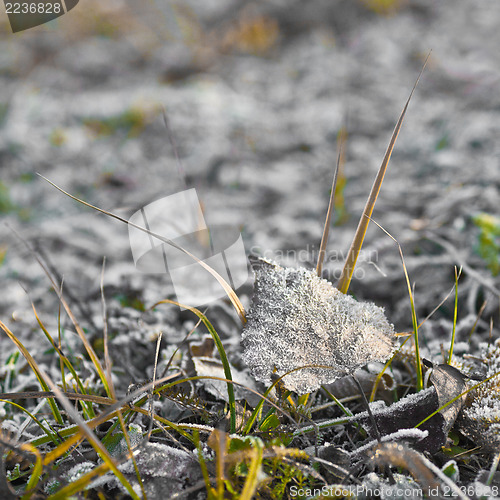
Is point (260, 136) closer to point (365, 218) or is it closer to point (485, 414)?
point (365, 218)

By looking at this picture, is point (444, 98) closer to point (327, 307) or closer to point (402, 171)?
point (402, 171)

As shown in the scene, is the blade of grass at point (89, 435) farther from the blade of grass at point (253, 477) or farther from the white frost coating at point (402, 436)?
the white frost coating at point (402, 436)

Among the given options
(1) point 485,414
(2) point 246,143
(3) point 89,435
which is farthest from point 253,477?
(2) point 246,143

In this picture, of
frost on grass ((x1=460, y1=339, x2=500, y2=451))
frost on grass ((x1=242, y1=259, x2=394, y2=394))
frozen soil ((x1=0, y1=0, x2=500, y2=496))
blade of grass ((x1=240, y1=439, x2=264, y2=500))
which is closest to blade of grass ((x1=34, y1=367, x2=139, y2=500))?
blade of grass ((x1=240, y1=439, x2=264, y2=500))

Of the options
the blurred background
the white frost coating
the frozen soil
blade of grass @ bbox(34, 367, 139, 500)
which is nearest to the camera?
blade of grass @ bbox(34, 367, 139, 500)

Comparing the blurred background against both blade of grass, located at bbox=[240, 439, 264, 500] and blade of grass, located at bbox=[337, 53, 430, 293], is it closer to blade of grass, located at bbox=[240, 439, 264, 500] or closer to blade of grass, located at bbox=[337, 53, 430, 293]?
blade of grass, located at bbox=[337, 53, 430, 293]

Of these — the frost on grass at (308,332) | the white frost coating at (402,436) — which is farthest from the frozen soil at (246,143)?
the white frost coating at (402,436)
